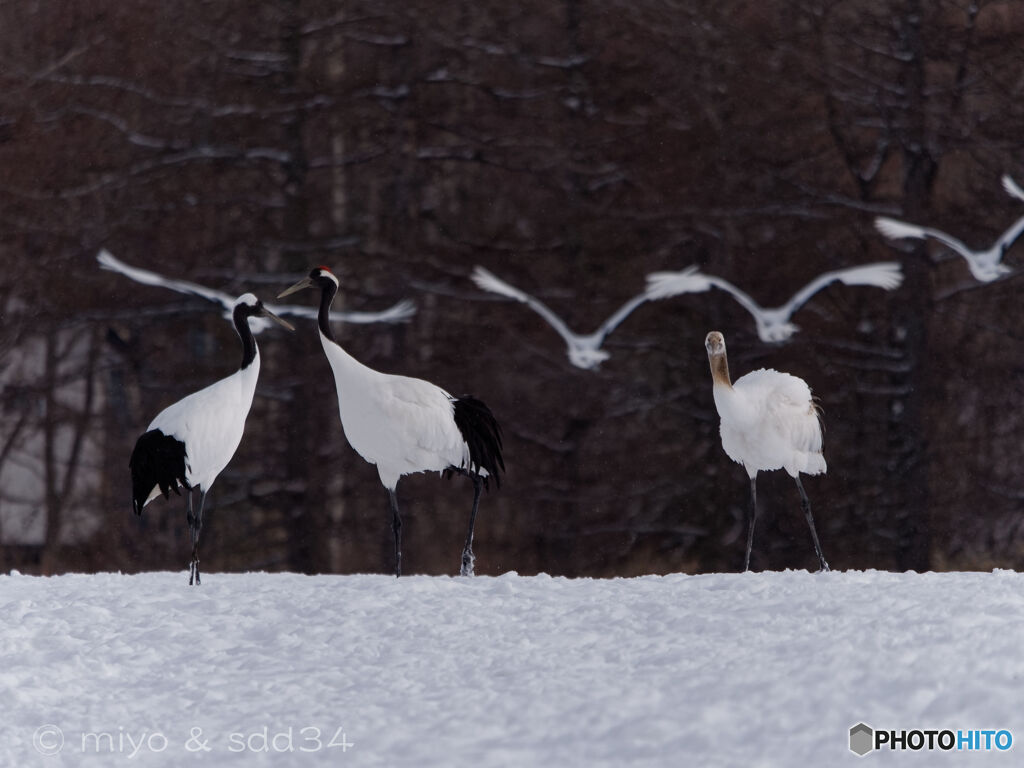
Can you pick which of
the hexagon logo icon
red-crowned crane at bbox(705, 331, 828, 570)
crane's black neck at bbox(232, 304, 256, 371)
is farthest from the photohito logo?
crane's black neck at bbox(232, 304, 256, 371)

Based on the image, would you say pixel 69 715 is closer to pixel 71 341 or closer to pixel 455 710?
pixel 455 710

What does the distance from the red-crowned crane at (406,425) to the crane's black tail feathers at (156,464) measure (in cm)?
83

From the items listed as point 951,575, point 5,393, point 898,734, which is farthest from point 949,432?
point 5,393

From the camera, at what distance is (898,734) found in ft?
12.3

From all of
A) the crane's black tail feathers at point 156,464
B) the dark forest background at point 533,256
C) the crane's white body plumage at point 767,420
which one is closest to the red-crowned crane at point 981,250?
the dark forest background at point 533,256

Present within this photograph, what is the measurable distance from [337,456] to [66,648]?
3214 mm

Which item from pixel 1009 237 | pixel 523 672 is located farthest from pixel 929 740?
pixel 1009 237

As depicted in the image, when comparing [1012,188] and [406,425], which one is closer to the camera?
[406,425]

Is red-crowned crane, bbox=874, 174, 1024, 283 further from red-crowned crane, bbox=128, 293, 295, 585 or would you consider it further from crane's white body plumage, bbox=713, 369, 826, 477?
red-crowned crane, bbox=128, 293, 295, 585

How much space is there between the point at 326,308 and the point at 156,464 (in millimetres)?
1171

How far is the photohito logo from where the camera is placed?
3.66 metres

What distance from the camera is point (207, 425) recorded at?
6.39 m

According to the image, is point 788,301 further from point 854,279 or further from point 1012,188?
point 1012,188

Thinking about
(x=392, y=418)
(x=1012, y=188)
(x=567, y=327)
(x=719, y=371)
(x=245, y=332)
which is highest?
(x=1012, y=188)
